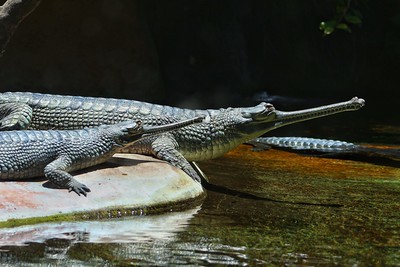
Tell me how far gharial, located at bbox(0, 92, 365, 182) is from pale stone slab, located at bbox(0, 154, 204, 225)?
352 millimetres

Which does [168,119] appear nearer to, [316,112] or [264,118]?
[264,118]

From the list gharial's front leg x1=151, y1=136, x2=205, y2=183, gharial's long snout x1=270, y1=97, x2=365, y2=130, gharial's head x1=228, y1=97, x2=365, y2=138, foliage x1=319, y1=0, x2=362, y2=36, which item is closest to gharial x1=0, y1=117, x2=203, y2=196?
gharial's front leg x1=151, y1=136, x2=205, y2=183

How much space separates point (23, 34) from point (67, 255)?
7.60 meters

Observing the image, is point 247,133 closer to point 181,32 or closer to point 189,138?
point 189,138

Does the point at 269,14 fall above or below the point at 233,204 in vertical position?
above

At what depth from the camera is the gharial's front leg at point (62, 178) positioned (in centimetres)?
498

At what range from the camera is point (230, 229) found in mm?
4605

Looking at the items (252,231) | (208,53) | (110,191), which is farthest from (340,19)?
(252,231)

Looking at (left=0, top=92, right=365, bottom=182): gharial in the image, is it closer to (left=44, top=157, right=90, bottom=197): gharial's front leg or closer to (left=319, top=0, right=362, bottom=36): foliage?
(left=44, top=157, right=90, bottom=197): gharial's front leg

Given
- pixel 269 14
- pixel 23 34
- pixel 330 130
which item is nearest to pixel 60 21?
pixel 23 34

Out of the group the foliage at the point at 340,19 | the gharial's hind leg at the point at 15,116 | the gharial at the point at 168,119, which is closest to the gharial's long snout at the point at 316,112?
the gharial at the point at 168,119

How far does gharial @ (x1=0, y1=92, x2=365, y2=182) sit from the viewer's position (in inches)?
244

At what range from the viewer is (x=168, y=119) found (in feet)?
21.4

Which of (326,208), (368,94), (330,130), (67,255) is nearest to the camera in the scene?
(67,255)
